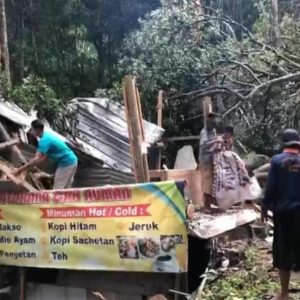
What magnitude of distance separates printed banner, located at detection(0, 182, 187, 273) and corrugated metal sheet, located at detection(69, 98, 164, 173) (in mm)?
3824

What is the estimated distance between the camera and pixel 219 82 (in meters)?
12.4

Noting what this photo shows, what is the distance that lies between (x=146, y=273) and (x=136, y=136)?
1366 mm

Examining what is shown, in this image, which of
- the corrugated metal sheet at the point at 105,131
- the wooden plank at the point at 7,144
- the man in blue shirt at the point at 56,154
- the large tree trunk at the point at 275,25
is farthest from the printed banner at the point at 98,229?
the large tree trunk at the point at 275,25

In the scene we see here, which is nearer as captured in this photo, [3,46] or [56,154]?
[56,154]

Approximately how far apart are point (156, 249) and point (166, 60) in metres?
8.02

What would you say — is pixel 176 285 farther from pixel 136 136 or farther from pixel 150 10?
pixel 150 10

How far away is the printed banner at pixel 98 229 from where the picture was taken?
487cm

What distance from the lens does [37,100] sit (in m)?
9.70

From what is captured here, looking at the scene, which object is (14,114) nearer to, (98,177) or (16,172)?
(98,177)

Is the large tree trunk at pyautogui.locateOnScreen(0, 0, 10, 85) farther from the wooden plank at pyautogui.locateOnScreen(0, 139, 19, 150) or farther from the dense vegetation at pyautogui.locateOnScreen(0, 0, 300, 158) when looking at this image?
the wooden plank at pyautogui.locateOnScreen(0, 139, 19, 150)

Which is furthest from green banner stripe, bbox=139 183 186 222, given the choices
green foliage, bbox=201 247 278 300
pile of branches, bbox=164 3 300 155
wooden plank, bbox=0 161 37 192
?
pile of branches, bbox=164 3 300 155

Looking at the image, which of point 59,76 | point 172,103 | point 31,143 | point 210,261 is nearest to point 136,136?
point 210,261

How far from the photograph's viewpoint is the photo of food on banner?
484cm

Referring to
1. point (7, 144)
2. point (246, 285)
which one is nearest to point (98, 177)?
point (7, 144)
